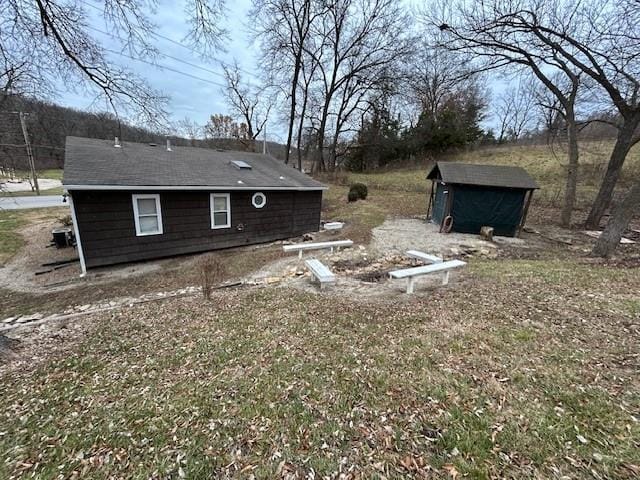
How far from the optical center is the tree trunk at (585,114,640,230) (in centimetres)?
998

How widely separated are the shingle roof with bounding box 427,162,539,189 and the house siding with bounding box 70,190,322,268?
18.6 feet

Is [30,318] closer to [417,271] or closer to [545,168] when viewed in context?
[417,271]

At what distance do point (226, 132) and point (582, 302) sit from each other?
3771 centimetres

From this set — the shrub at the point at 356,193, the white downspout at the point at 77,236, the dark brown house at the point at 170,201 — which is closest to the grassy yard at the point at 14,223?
the white downspout at the point at 77,236

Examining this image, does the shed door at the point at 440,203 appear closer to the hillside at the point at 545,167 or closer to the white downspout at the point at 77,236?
the hillside at the point at 545,167

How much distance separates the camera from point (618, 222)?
681 centimetres

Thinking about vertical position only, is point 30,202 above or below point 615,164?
below

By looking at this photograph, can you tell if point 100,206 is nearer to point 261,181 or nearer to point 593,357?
point 261,181

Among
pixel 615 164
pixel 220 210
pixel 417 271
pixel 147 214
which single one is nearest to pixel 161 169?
pixel 147 214

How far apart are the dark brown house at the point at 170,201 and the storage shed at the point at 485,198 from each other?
5.66 m

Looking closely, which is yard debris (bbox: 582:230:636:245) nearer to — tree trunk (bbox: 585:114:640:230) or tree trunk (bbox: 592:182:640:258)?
tree trunk (bbox: 585:114:640:230)

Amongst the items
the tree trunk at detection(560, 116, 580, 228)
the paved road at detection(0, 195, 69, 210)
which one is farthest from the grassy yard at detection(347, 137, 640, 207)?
the paved road at detection(0, 195, 69, 210)

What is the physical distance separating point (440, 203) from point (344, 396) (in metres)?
11.5

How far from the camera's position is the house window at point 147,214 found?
8461 mm
